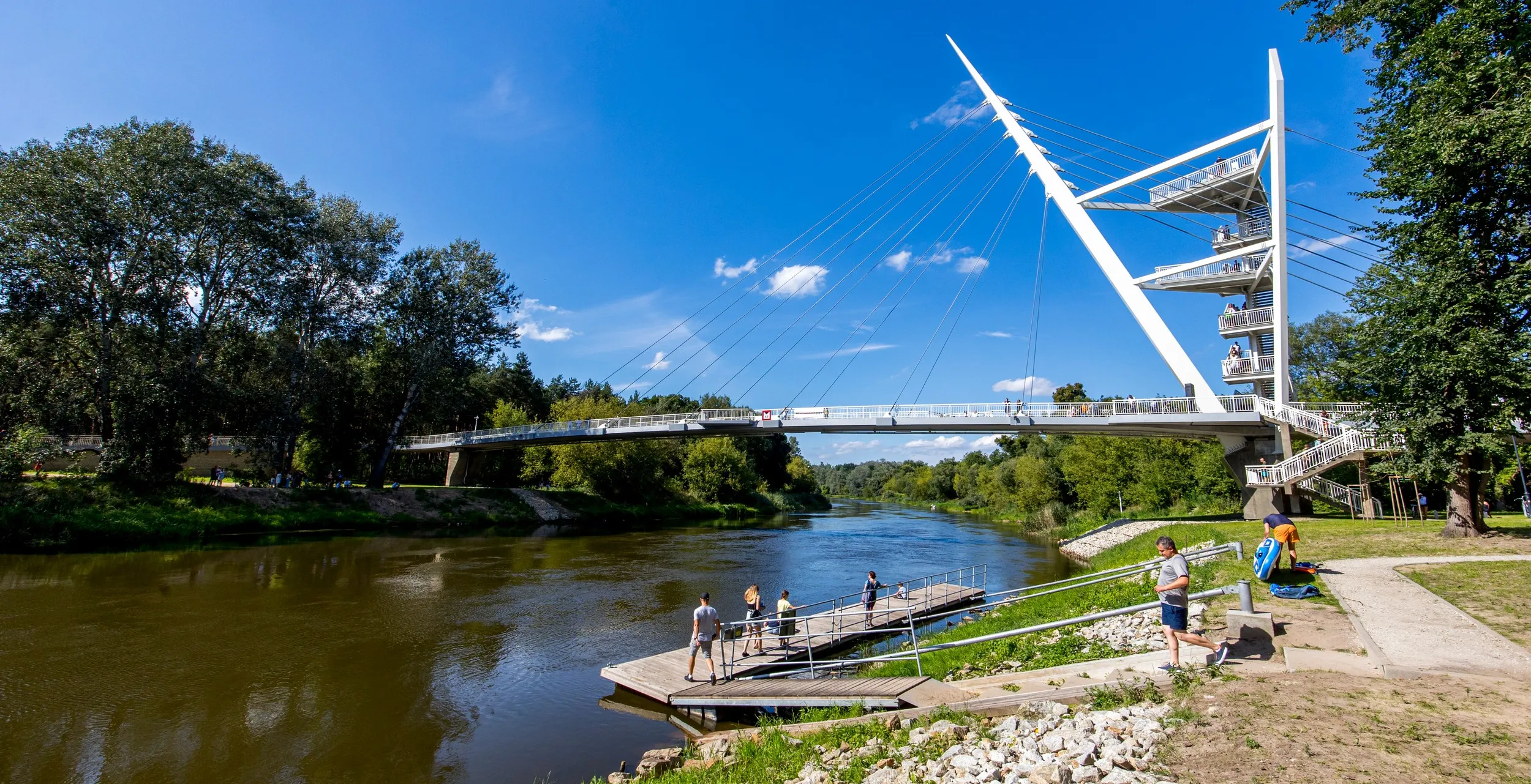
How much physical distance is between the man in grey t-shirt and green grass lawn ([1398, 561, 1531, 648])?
3.54 metres

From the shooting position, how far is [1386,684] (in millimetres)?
6480

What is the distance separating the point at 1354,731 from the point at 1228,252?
29997mm

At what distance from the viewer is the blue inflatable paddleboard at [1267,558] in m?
10.5

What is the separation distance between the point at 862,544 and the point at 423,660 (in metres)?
28.0

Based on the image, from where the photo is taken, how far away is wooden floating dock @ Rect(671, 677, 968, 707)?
8.52 m

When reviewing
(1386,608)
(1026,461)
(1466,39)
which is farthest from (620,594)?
(1026,461)

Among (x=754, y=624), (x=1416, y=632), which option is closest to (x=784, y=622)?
(x=754, y=624)

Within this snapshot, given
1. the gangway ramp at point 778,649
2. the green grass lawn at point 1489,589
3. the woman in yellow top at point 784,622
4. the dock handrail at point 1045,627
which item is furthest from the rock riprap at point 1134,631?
the woman in yellow top at point 784,622

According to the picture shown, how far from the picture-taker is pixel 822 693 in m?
9.70

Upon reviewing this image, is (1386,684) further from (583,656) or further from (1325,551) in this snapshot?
(583,656)

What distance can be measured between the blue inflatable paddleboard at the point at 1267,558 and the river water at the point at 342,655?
953cm

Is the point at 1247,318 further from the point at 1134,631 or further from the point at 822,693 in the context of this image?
the point at 822,693

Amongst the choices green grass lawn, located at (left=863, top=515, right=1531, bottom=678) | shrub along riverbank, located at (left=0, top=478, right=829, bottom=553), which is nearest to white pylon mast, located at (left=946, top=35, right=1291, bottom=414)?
green grass lawn, located at (left=863, top=515, right=1531, bottom=678)

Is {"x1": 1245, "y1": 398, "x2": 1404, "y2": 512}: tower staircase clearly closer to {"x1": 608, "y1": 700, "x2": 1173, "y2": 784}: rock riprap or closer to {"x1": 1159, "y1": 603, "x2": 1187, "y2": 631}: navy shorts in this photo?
{"x1": 1159, "y1": 603, "x2": 1187, "y2": 631}: navy shorts
